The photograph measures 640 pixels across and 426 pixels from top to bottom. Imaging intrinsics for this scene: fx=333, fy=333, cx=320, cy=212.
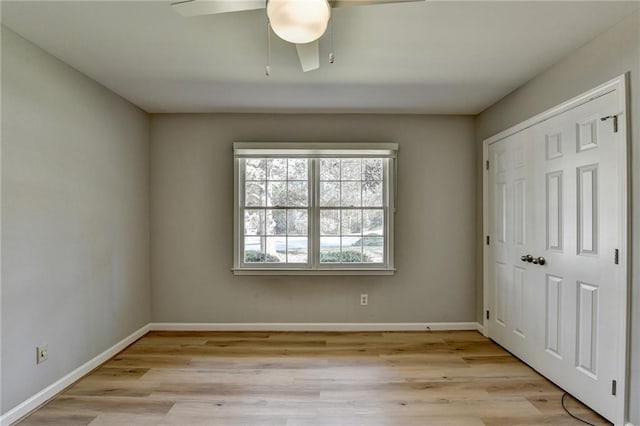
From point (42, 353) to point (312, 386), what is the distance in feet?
6.37

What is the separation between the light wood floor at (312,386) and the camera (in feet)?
7.23

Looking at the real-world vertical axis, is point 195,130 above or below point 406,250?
above

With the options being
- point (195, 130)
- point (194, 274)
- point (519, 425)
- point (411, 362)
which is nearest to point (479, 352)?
point (411, 362)

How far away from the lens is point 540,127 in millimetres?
2744

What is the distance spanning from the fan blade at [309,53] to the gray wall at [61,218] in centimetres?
Result: 185

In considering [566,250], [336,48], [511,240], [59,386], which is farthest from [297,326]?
[336,48]

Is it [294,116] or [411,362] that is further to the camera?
[294,116]

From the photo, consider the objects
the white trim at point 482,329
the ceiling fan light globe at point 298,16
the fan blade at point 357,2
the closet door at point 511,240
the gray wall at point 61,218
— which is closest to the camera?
the ceiling fan light globe at point 298,16

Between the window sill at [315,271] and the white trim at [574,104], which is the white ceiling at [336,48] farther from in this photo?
the window sill at [315,271]

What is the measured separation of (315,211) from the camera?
3785 millimetres

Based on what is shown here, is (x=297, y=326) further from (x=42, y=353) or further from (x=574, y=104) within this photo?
(x=574, y=104)

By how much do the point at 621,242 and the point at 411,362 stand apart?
6.00ft

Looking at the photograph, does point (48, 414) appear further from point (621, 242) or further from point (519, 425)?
point (621, 242)

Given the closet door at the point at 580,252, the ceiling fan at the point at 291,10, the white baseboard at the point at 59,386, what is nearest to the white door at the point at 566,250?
the closet door at the point at 580,252
